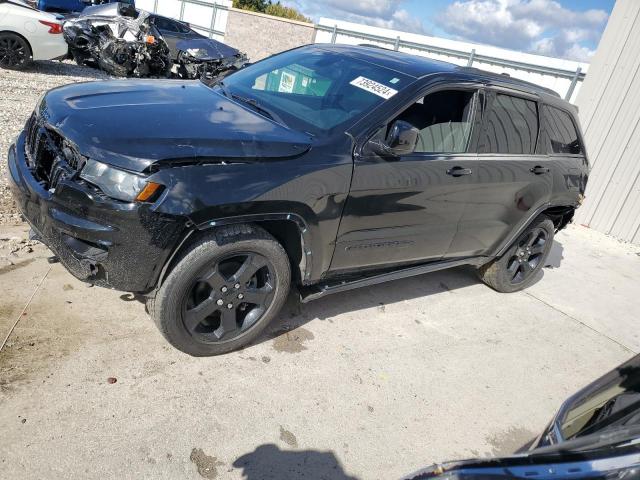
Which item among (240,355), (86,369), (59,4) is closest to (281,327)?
(240,355)

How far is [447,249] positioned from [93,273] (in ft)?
8.72

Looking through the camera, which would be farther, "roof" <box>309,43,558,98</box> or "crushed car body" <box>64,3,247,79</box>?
"crushed car body" <box>64,3,247,79</box>

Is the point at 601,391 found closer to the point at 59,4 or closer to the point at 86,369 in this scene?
the point at 86,369

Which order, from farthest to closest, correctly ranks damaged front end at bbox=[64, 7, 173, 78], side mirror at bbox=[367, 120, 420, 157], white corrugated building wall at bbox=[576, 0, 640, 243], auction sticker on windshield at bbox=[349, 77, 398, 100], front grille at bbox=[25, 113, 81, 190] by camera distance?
damaged front end at bbox=[64, 7, 173, 78], white corrugated building wall at bbox=[576, 0, 640, 243], auction sticker on windshield at bbox=[349, 77, 398, 100], side mirror at bbox=[367, 120, 420, 157], front grille at bbox=[25, 113, 81, 190]

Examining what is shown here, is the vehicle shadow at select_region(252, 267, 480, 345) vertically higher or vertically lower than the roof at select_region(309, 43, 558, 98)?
lower

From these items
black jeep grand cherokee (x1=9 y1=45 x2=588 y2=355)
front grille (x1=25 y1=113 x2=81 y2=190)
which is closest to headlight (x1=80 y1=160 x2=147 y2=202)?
black jeep grand cherokee (x1=9 y1=45 x2=588 y2=355)

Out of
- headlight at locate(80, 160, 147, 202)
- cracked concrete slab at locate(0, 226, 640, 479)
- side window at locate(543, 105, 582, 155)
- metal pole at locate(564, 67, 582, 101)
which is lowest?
cracked concrete slab at locate(0, 226, 640, 479)

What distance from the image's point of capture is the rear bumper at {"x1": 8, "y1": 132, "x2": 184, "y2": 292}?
8.32 ft

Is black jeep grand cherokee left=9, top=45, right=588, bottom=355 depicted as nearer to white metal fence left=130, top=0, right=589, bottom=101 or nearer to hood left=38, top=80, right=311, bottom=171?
hood left=38, top=80, right=311, bottom=171

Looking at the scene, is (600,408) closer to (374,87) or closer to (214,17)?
(374,87)

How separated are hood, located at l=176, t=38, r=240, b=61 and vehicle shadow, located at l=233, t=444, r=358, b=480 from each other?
1107 cm

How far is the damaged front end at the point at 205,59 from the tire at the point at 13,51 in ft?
11.8

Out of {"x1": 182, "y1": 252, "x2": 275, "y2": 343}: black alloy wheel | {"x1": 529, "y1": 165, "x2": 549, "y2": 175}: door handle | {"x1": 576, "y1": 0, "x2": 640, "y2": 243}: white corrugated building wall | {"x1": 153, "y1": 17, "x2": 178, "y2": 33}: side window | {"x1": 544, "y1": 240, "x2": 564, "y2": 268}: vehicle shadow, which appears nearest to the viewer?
{"x1": 182, "y1": 252, "x2": 275, "y2": 343}: black alloy wheel

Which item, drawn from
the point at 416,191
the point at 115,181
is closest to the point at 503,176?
the point at 416,191
